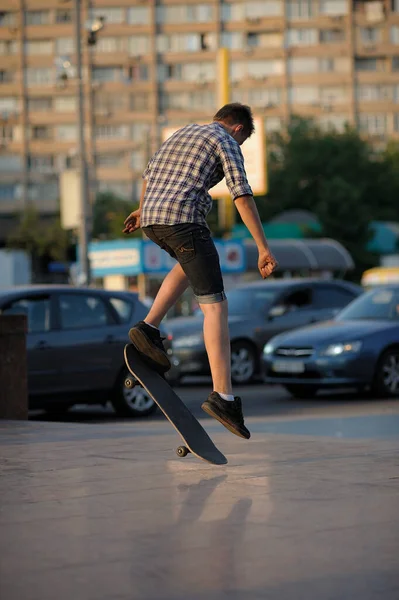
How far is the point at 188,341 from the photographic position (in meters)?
20.9

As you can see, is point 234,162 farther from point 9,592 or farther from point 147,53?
point 147,53

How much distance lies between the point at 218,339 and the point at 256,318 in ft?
49.2

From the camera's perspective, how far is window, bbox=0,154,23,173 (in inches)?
3927

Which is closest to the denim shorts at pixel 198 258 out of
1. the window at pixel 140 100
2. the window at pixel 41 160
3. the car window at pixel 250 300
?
the car window at pixel 250 300

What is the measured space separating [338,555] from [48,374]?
32.8 ft

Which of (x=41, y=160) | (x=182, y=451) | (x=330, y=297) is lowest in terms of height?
(x=330, y=297)

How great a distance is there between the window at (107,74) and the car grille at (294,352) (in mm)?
87861

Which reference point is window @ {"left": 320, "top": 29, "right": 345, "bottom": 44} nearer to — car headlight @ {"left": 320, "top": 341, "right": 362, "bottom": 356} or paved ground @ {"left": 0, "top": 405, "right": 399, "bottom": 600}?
car headlight @ {"left": 320, "top": 341, "right": 362, "bottom": 356}

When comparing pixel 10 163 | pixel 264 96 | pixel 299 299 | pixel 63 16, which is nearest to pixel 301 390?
pixel 299 299

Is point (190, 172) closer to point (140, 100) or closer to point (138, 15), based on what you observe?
point (140, 100)

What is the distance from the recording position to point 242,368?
21047 mm

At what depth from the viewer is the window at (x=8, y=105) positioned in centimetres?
10131

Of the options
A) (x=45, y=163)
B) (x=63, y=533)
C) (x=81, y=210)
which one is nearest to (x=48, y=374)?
(x=63, y=533)

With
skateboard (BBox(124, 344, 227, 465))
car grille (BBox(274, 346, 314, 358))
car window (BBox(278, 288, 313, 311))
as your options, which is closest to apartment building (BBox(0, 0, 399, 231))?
car window (BBox(278, 288, 313, 311))
